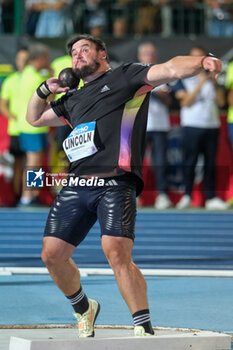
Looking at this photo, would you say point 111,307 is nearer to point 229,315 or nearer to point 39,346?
point 229,315

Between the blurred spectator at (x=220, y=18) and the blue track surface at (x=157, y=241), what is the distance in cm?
425

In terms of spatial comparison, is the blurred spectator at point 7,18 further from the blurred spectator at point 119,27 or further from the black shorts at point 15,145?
the black shorts at point 15,145

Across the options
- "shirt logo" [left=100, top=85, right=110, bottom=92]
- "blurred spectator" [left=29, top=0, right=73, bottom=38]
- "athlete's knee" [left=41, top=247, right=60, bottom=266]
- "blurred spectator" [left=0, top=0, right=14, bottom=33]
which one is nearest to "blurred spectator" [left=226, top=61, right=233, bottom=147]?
"blurred spectator" [left=29, top=0, right=73, bottom=38]

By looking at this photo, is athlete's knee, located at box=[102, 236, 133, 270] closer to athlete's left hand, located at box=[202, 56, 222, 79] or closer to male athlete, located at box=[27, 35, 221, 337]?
male athlete, located at box=[27, 35, 221, 337]

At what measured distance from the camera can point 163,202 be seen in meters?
16.2

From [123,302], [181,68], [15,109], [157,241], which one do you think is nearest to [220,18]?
[15,109]

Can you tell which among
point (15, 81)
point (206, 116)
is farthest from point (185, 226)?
point (15, 81)

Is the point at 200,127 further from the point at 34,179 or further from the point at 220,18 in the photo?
the point at 34,179

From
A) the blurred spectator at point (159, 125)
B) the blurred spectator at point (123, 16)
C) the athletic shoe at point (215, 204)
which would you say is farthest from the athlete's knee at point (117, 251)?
the blurred spectator at point (123, 16)

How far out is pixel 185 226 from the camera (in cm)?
1438

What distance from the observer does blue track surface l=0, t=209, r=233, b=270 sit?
11.3 metres

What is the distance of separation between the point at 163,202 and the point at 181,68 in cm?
1075

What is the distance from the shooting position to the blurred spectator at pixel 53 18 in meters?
17.4

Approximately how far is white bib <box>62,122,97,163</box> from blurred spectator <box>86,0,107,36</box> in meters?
11.8
